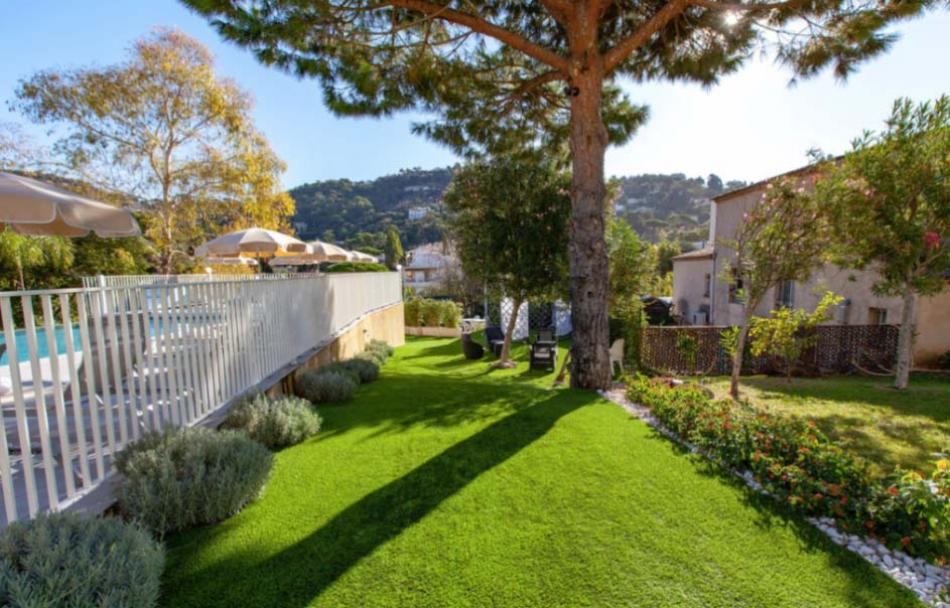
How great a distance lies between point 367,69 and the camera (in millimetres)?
6285

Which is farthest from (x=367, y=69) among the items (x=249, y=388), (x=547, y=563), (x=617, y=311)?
(x=617, y=311)

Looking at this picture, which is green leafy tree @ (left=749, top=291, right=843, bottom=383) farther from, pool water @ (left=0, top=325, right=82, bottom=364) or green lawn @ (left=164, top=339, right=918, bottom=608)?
pool water @ (left=0, top=325, right=82, bottom=364)

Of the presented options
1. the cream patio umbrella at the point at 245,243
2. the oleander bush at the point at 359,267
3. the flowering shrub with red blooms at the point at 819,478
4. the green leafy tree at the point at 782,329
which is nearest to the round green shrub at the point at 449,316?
the oleander bush at the point at 359,267

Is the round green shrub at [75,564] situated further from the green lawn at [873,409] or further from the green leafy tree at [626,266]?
the green leafy tree at [626,266]

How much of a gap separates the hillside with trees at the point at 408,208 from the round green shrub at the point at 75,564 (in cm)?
4808

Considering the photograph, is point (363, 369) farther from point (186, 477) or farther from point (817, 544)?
point (817, 544)

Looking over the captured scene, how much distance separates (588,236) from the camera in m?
6.26

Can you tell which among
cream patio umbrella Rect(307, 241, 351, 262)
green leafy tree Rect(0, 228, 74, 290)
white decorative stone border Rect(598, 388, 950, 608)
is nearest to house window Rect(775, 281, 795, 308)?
white decorative stone border Rect(598, 388, 950, 608)

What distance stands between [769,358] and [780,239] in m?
5.15

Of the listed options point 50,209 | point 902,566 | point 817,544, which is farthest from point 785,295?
point 50,209

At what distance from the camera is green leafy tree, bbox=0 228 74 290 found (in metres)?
12.8

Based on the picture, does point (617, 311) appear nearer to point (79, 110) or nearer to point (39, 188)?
point (39, 188)

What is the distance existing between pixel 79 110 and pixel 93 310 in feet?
56.2

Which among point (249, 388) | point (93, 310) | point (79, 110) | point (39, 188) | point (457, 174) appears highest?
point (79, 110)
